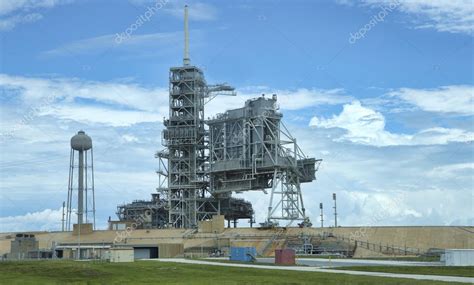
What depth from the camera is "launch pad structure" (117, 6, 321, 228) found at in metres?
110

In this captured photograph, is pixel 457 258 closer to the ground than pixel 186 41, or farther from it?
closer to the ground

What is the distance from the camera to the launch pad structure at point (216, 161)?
110 m

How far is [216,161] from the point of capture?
117 m

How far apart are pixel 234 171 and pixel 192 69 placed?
74.4ft

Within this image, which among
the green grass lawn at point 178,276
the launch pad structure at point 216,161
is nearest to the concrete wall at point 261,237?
the launch pad structure at point 216,161

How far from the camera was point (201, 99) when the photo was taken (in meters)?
126

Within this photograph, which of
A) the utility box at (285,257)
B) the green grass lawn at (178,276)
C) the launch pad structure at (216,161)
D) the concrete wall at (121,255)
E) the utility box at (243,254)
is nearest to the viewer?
the green grass lawn at (178,276)

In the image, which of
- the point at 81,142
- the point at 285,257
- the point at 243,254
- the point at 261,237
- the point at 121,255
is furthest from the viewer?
the point at 81,142

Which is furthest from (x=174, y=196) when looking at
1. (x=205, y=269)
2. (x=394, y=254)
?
(x=205, y=269)

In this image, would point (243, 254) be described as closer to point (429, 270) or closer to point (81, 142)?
point (429, 270)

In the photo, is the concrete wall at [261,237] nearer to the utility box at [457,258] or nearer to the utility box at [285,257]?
the utility box at [285,257]

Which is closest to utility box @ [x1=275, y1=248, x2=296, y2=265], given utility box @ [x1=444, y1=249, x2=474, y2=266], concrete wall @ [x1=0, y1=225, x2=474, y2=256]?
utility box @ [x1=444, y1=249, x2=474, y2=266]

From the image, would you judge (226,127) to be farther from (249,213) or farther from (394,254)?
(394,254)

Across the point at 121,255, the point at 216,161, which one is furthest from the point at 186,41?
the point at 121,255
